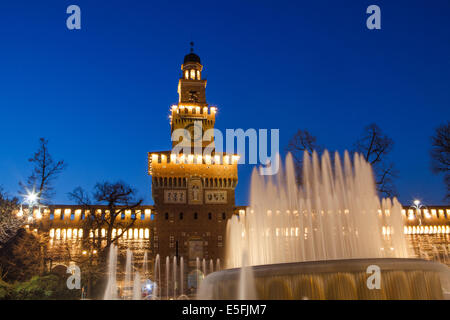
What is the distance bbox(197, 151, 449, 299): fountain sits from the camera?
11086 millimetres

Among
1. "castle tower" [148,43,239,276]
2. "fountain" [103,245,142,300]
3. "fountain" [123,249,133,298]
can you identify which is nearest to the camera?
"fountain" [103,245,142,300]

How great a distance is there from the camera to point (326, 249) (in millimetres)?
20312

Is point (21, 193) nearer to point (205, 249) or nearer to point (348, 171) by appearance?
point (205, 249)

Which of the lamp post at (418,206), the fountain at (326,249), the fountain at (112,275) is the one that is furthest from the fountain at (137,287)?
the lamp post at (418,206)

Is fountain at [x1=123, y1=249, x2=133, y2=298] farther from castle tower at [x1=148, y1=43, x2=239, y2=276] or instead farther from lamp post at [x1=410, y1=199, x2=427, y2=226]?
lamp post at [x1=410, y1=199, x2=427, y2=226]

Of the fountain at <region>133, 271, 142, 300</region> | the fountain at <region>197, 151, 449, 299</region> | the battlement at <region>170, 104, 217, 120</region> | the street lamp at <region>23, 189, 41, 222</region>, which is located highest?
the battlement at <region>170, 104, 217, 120</region>

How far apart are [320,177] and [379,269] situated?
1230 centimetres

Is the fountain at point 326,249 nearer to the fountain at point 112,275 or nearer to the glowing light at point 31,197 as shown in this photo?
the fountain at point 112,275

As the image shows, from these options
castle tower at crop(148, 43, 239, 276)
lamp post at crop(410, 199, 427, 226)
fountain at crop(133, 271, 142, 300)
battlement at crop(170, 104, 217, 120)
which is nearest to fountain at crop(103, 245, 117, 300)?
fountain at crop(133, 271, 142, 300)

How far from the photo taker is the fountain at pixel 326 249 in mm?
11086

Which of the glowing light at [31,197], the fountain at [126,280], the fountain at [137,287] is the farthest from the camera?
the fountain at [137,287]

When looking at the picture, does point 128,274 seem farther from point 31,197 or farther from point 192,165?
point 192,165

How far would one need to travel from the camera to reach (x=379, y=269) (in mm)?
10977

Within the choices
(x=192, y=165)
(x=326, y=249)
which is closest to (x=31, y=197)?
(x=192, y=165)
